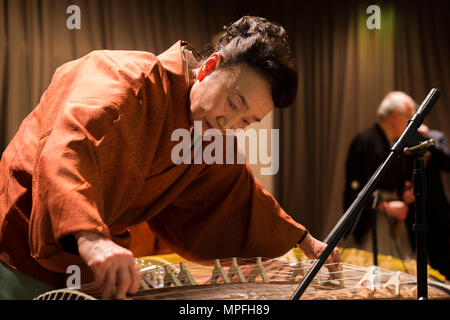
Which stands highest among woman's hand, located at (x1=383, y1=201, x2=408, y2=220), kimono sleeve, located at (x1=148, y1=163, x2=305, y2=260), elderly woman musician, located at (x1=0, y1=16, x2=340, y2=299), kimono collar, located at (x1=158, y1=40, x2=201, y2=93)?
kimono collar, located at (x1=158, y1=40, x2=201, y2=93)

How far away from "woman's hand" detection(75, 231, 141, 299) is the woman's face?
391mm

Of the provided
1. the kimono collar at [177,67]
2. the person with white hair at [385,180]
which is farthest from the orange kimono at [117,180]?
the person with white hair at [385,180]

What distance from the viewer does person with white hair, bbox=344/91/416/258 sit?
5.71 ft

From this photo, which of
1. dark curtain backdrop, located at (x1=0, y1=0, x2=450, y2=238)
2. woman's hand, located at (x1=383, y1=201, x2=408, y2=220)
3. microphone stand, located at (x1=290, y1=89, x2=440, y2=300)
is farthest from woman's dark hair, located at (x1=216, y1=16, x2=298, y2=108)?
woman's hand, located at (x1=383, y1=201, x2=408, y2=220)

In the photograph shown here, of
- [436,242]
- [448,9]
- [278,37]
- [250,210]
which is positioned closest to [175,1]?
[278,37]

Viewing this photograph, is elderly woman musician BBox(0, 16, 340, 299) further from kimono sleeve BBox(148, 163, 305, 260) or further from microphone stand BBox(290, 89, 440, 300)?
microphone stand BBox(290, 89, 440, 300)

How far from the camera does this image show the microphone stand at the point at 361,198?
766mm

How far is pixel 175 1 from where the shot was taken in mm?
1365

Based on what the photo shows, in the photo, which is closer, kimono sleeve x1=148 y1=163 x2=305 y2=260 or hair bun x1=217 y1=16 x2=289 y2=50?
hair bun x1=217 y1=16 x2=289 y2=50

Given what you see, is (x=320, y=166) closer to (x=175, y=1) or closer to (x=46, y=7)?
(x=175, y=1)

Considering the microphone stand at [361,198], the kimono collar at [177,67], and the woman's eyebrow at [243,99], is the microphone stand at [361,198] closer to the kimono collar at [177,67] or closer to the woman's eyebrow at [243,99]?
the woman's eyebrow at [243,99]

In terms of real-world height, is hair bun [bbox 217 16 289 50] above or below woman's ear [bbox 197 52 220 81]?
above

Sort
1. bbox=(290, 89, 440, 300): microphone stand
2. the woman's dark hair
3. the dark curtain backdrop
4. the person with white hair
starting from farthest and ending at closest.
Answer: the person with white hair
the dark curtain backdrop
the woman's dark hair
bbox=(290, 89, 440, 300): microphone stand
